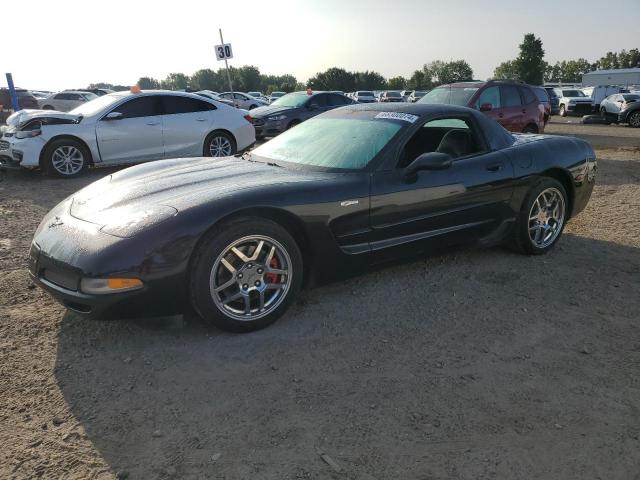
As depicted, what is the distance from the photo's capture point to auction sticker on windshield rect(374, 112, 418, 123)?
3.96 m

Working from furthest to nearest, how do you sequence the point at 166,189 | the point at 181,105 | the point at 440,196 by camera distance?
the point at 181,105 → the point at 440,196 → the point at 166,189

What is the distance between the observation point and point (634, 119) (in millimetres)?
20109

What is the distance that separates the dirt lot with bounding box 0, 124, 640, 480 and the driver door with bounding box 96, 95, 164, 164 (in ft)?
16.0

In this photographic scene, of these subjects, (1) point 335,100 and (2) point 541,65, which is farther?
(2) point 541,65

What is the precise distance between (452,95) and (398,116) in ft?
24.0

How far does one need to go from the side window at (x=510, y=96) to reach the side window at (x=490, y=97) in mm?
195

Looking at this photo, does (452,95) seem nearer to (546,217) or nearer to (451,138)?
A: (546,217)

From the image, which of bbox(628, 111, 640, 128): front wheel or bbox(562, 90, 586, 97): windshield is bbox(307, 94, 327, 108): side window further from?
bbox(562, 90, 586, 97): windshield

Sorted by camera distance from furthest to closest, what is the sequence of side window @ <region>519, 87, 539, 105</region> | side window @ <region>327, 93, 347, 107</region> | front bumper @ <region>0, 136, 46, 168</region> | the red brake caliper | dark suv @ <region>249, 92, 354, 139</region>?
side window @ <region>327, 93, 347, 107</region>
dark suv @ <region>249, 92, 354, 139</region>
side window @ <region>519, 87, 539, 105</region>
front bumper @ <region>0, 136, 46, 168</region>
the red brake caliper

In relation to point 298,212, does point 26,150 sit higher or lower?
higher

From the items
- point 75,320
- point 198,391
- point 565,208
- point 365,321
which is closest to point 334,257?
point 365,321

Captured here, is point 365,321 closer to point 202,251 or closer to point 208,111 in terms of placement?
point 202,251

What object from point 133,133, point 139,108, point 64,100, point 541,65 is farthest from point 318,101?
point 541,65

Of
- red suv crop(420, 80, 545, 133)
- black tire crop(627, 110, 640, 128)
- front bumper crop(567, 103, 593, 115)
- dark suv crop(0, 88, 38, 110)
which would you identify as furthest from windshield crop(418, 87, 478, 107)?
dark suv crop(0, 88, 38, 110)
